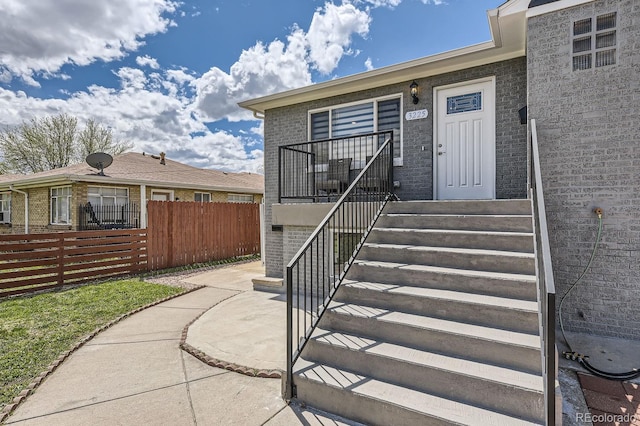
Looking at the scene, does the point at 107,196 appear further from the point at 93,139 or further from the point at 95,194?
the point at 93,139

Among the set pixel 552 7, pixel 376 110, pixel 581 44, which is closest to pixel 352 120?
→ pixel 376 110

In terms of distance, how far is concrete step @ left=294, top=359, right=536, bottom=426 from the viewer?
2.26 metres

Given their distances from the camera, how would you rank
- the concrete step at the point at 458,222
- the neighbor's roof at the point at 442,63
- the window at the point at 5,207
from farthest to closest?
the window at the point at 5,207
the neighbor's roof at the point at 442,63
the concrete step at the point at 458,222

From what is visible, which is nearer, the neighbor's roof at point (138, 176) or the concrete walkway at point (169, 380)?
the concrete walkway at point (169, 380)

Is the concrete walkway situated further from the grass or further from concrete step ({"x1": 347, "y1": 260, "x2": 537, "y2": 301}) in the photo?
concrete step ({"x1": 347, "y1": 260, "x2": 537, "y2": 301})

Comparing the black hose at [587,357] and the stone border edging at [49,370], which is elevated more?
the black hose at [587,357]

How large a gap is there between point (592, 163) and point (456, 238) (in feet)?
6.46

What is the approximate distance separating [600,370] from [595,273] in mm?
1378

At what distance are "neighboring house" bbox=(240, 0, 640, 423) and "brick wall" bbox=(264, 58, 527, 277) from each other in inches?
0.8

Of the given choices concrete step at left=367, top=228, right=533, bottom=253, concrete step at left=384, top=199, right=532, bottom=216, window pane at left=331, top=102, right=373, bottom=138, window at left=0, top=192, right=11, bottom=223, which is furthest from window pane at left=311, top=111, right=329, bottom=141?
window at left=0, top=192, right=11, bottom=223

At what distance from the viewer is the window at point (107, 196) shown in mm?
13180

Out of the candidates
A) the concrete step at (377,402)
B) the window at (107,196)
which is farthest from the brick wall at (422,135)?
the window at (107,196)

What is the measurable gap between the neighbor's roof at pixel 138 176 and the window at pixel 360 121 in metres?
9.40

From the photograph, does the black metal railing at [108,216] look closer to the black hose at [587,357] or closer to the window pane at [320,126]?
the window pane at [320,126]
